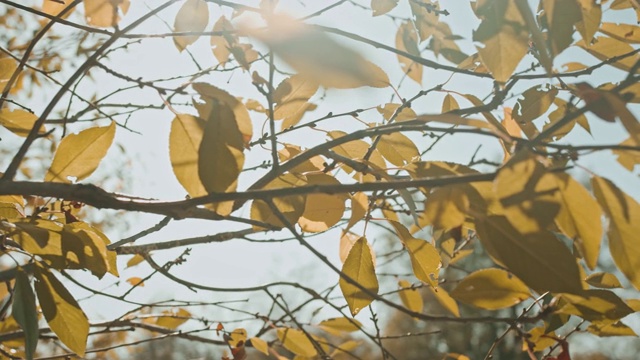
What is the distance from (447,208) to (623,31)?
1.99ft

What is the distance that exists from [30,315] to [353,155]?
0.54 m

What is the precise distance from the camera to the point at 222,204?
620 millimetres

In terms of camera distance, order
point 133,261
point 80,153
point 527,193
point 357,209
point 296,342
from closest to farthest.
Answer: point 527,193 < point 357,209 < point 80,153 < point 296,342 < point 133,261

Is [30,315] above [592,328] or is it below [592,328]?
above

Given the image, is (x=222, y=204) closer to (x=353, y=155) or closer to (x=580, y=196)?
(x=580, y=196)

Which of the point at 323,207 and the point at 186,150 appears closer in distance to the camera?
the point at 186,150

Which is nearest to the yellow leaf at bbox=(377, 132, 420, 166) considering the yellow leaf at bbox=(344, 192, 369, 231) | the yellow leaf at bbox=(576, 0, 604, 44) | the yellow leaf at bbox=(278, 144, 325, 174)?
the yellow leaf at bbox=(278, 144, 325, 174)

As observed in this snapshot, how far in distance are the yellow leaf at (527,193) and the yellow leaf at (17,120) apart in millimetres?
824

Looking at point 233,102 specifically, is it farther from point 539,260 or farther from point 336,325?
point 336,325

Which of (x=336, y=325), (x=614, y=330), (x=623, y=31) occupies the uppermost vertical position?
(x=623, y=31)

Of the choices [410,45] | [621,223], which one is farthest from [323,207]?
[410,45]

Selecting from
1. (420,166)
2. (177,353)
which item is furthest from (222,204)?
(177,353)

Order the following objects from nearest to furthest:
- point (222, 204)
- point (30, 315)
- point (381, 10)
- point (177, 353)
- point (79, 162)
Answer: point (222, 204) → point (30, 315) → point (79, 162) → point (381, 10) → point (177, 353)

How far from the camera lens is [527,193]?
0.51 m
